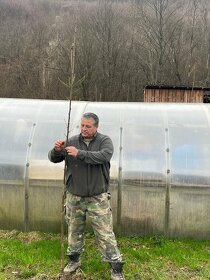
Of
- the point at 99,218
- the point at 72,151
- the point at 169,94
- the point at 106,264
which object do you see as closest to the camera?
the point at 72,151

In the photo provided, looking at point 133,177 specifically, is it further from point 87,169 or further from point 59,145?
point 59,145

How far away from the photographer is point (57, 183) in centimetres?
676

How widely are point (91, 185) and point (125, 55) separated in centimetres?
3491

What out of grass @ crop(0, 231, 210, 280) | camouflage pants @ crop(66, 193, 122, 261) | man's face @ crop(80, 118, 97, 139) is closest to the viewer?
man's face @ crop(80, 118, 97, 139)

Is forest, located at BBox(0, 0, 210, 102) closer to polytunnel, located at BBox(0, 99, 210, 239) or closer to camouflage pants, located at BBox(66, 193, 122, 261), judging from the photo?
polytunnel, located at BBox(0, 99, 210, 239)

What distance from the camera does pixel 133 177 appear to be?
264 inches

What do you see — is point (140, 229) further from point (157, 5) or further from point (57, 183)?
point (157, 5)

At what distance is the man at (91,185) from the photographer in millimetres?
4891

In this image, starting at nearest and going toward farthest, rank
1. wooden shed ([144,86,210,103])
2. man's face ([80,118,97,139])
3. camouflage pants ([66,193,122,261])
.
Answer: man's face ([80,118,97,139])
camouflage pants ([66,193,122,261])
wooden shed ([144,86,210,103])

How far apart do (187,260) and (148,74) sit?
108 feet

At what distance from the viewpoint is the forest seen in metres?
35.8

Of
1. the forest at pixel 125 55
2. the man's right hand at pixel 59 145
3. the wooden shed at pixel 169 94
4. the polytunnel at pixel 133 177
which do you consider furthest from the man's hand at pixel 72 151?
the forest at pixel 125 55

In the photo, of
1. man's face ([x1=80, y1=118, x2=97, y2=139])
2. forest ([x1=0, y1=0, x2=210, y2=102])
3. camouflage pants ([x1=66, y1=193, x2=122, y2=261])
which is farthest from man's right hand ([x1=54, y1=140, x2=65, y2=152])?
forest ([x1=0, y1=0, x2=210, y2=102])

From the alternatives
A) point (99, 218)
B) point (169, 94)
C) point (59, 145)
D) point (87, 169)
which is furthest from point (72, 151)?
point (169, 94)
